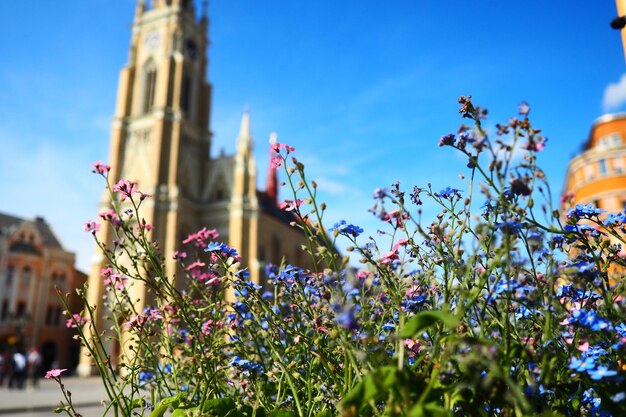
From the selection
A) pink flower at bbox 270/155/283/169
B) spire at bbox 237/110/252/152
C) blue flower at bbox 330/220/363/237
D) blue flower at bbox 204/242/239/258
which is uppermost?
spire at bbox 237/110/252/152

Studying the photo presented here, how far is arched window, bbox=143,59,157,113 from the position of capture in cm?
3712

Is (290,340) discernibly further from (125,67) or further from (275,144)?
→ (125,67)

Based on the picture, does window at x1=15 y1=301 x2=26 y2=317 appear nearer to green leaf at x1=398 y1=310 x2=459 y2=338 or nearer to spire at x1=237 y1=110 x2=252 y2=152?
spire at x1=237 y1=110 x2=252 y2=152

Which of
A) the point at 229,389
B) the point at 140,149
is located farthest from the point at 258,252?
the point at 229,389

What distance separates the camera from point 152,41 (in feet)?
128

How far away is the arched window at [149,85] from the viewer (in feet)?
122

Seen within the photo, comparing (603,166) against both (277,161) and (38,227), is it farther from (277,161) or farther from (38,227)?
(38,227)

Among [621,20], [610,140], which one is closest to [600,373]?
[621,20]

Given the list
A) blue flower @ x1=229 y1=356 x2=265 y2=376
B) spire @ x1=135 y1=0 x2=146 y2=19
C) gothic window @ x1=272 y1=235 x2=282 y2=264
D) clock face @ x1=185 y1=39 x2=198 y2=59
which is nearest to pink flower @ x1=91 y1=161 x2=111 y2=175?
blue flower @ x1=229 y1=356 x2=265 y2=376

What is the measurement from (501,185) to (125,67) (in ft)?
133

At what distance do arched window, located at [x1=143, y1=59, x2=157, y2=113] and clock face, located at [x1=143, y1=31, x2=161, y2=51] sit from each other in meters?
1.33

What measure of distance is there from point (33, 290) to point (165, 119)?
54.2ft

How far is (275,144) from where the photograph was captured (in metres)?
2.55

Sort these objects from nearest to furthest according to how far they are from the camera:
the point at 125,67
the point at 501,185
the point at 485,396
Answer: the point at 485,396, the point at 501,185, the point at 125,67
